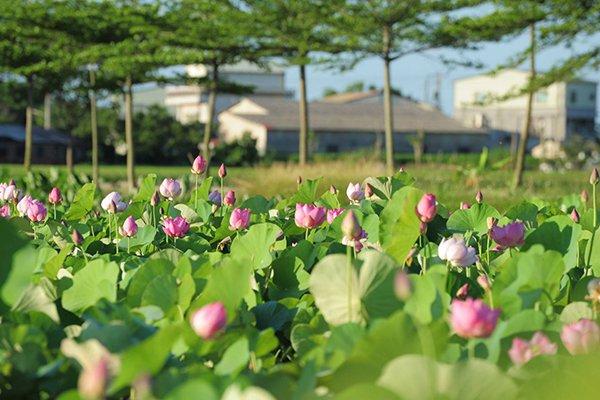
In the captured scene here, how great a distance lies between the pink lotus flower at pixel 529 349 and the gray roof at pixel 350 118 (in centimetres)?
6110

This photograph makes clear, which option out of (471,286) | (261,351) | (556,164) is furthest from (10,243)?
(556,164)

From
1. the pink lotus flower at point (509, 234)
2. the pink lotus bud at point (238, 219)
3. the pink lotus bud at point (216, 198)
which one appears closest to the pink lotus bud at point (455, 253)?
the pink lotus flower at point (509, 234)

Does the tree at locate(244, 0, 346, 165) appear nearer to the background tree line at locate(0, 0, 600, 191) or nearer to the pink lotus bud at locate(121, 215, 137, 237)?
the background tree line at locate(0, 0, 600, 191)

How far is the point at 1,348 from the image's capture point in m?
1.63

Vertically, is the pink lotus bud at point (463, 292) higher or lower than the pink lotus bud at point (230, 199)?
lower

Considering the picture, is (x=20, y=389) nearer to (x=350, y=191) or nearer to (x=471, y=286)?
(x=471, y=286)

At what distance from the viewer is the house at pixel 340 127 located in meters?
63.0

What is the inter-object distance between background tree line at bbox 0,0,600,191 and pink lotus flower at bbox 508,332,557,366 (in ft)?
64.7

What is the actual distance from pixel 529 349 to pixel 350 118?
6716 cm

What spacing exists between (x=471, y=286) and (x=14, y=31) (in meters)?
26.7

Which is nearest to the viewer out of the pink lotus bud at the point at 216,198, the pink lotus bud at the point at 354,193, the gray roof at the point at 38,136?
the pink lotus bud at the point at 354,193

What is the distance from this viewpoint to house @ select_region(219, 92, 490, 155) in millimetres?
62969

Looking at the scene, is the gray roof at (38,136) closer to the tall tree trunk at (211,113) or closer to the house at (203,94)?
the house at (203,94)

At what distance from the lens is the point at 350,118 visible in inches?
2689
